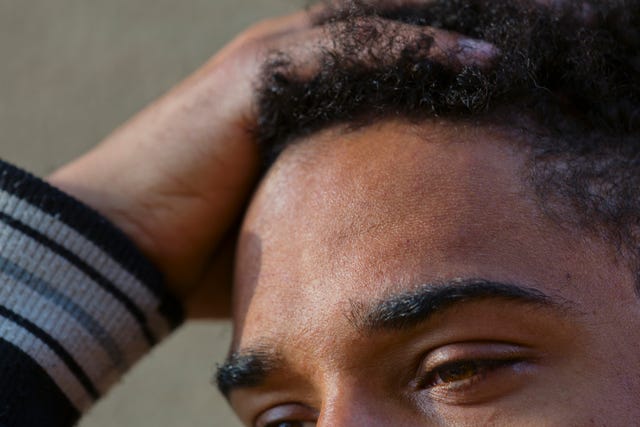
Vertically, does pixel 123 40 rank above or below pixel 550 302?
above

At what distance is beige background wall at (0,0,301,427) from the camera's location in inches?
131

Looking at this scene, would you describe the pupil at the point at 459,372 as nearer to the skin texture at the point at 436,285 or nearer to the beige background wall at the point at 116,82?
the skin texture at the point at 436,285

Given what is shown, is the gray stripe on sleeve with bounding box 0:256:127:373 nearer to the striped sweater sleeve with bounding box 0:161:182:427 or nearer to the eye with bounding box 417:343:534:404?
the striped sweater sleeve with bounding box 0:161:182:427

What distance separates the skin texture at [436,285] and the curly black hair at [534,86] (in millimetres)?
42

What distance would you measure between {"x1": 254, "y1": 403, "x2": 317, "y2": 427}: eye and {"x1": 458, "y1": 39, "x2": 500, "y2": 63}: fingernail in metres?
0.65

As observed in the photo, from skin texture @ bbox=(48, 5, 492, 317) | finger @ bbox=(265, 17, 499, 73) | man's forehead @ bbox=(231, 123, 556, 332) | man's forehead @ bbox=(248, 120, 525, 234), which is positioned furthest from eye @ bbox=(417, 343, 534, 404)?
skin texture @ bbox=(48, 5, 492, 317)

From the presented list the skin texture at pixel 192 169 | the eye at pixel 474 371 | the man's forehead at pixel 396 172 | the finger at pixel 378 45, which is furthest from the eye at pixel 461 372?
the skin texture at pixel 192 169

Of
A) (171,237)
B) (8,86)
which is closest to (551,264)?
(171,237)

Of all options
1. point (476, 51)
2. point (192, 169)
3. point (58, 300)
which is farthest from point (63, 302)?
point (476, 51)

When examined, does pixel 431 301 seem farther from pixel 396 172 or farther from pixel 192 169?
pixel 192 169

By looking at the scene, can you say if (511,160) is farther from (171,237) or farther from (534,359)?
(171,237)

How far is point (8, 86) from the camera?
3521 mm

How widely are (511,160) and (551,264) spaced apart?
0.64ft

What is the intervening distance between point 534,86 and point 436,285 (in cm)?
Result: 41
